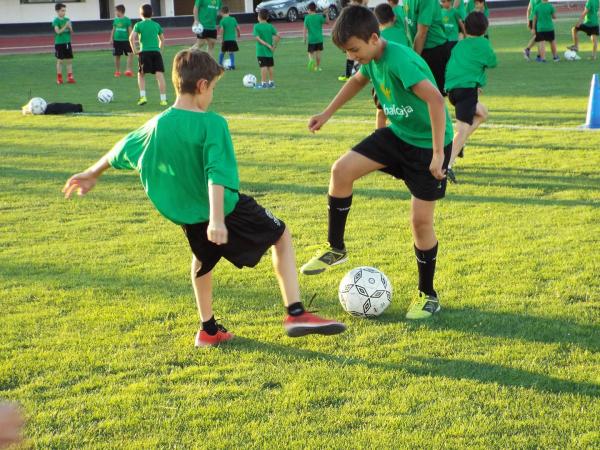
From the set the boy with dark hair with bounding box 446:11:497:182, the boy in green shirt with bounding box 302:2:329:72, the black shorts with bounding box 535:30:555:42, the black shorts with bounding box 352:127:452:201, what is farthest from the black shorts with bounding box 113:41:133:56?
the black shorts with bounding box 352:127:452:201

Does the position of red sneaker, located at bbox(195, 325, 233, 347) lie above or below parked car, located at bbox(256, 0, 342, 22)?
below

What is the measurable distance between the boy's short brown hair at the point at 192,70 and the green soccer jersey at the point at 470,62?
4.76 meters

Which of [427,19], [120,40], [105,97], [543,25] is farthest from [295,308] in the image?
[543,25]

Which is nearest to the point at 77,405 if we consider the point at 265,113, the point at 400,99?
the point at 400,99

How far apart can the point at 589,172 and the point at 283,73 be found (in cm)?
1287

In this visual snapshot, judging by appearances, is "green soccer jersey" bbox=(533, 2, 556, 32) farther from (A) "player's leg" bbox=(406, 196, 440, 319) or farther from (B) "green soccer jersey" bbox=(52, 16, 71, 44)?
(A) "player's leg" bbox=(406, 196, 440, 319)

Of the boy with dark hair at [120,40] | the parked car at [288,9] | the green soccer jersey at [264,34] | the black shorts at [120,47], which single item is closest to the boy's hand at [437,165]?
the green soccer jersey at [264,34]

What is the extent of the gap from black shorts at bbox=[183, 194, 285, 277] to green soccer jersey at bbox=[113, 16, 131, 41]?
17910 mm

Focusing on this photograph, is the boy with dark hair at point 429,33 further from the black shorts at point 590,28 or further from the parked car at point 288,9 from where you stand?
the parked car at point 288,9

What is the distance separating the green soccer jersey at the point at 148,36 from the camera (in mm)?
15352

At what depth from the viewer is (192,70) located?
3.91 meters

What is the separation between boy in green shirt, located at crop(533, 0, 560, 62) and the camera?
20.5 meters

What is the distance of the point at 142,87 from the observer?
49.5 ft

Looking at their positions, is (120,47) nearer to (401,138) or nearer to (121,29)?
(121,29)
